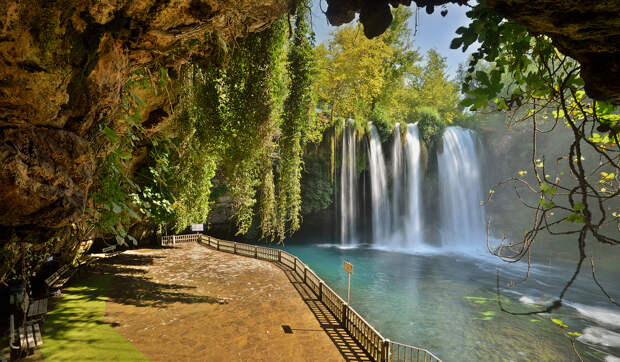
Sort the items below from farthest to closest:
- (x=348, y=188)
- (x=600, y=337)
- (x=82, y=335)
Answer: (x=348, y=188) → (x=600, y=337) → (x=82, y=335)

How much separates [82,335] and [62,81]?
6.59m

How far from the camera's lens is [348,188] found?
2158 centimetres

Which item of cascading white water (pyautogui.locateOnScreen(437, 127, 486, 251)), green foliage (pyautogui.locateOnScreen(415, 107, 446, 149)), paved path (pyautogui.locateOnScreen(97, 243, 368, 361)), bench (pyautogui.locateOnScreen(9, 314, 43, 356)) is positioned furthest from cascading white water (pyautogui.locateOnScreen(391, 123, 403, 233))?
bench (pyautogui.locateOnScreen(9, 314, 43, 356))

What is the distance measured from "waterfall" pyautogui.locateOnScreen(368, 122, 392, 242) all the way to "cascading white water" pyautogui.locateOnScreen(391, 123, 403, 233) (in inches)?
22.8

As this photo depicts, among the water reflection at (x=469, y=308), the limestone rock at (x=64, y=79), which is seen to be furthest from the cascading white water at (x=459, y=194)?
the limestone rock at (x=64, y=79)

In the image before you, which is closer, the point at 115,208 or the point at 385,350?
the point at 115,208

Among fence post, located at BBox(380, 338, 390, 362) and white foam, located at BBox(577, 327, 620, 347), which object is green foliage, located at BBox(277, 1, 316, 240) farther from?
white foam, located at BBox(577, 327, 620, 347)

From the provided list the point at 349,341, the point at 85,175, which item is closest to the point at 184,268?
the point at 349,341

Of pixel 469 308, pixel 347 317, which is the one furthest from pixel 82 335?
pixel 469 308

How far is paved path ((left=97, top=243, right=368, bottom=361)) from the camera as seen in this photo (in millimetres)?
6027

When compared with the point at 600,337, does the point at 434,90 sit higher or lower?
higher

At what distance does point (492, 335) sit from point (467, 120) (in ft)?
81.9

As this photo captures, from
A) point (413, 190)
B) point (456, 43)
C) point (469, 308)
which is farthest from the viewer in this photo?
point (413, 190)

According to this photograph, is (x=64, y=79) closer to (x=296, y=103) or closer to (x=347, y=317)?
(x=296, y=103)
